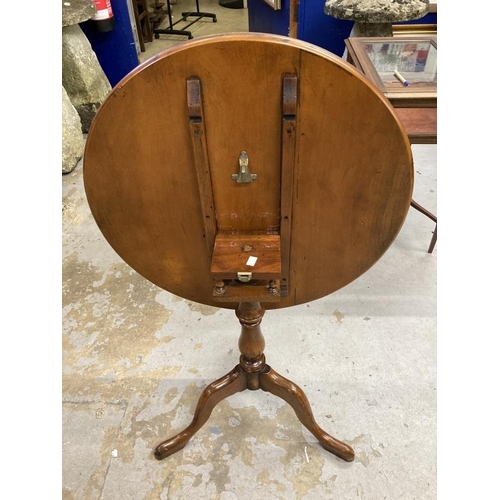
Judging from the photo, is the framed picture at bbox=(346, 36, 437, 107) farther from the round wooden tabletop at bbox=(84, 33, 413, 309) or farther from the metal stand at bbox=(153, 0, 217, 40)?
the metal stand at bbox=(153, 0, 217, 40)

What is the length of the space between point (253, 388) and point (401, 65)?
1.41 meters

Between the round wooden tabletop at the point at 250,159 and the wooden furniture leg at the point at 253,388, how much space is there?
15.8 inches

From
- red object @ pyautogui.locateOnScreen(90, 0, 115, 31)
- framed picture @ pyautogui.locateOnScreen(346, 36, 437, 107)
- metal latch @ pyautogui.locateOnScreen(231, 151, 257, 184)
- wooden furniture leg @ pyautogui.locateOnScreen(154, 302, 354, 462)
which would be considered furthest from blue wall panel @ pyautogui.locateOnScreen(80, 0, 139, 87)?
metal latch @ pyautogui.locateOnScreen(231, 151, 257, 184)

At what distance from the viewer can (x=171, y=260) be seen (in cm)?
108

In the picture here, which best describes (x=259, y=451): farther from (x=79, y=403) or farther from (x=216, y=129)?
(x=216, y=129)

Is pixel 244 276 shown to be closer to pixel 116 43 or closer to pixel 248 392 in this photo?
pixel 248 392

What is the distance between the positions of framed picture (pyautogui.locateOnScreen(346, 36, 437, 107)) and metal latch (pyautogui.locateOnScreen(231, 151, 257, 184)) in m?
0.84

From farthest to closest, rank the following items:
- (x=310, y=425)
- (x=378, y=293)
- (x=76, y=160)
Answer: (x=76, y=160) → (x=378, y=293) → (x=310, y=425)

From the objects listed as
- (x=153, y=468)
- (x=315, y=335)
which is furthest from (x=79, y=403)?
(x=315, y=335)

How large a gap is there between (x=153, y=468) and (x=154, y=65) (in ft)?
4.67

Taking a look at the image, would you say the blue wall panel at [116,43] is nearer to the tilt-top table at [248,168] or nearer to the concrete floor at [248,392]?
the concrete floor at [248,392]

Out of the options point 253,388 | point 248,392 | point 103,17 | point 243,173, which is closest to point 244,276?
point 243,173

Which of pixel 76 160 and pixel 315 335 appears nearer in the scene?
pixel 315 335

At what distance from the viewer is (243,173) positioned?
868 millimetres
